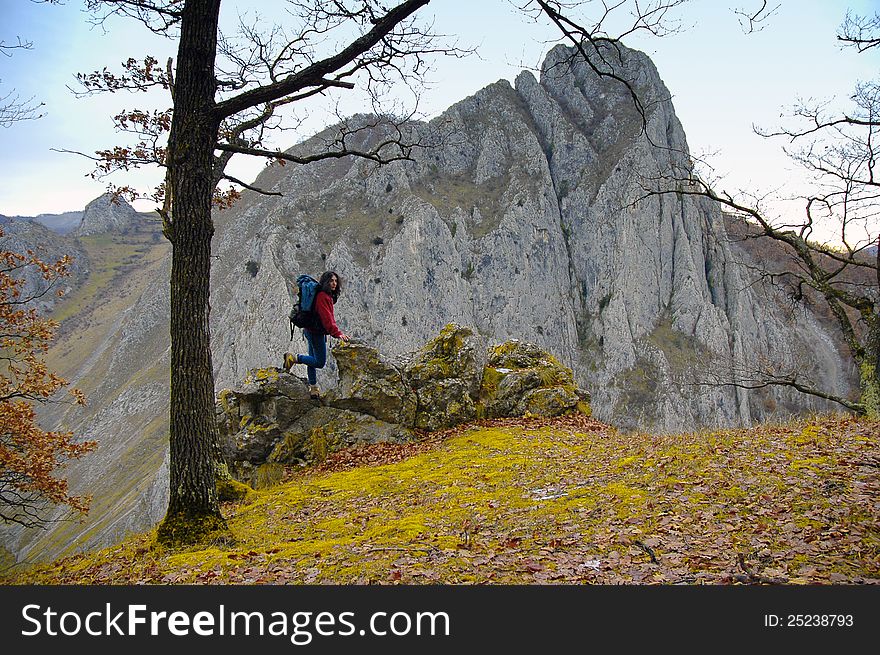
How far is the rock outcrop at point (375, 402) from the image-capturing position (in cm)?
1165

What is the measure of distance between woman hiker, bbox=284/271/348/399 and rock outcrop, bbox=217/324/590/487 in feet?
4.82

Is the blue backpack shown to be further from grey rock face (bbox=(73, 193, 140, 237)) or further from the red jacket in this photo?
grey rock face (bbox=(73, 193, 140, 237))

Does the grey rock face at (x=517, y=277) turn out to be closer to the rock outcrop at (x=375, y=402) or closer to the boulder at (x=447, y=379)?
the boulder at (x=447, y=379)

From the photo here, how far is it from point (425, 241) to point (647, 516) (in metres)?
87.8

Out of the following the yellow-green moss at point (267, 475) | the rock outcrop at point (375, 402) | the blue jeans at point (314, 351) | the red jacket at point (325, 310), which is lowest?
→ the yellow-green moss at point (267, 475)

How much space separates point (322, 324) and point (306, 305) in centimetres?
50

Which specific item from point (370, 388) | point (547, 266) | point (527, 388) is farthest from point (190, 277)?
point (547, 266)

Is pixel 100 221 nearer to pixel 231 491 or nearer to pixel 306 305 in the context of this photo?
pixel 306 305

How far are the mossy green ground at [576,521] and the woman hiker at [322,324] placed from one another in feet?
8.53

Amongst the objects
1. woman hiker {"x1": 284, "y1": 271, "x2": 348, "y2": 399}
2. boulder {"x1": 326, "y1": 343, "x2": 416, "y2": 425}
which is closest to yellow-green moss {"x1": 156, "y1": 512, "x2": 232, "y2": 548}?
woman hiker {"x1": 284, "y1": 271, "x2": 348, "y2": 399}

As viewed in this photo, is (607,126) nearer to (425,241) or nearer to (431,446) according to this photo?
(425,241)

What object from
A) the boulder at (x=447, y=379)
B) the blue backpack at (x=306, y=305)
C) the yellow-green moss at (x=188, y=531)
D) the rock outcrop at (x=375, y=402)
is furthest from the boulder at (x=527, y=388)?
the yellow-green moss at (x=188, y=531)

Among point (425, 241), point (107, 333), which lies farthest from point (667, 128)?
point (107, 333)

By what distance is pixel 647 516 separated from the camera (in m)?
5.68
